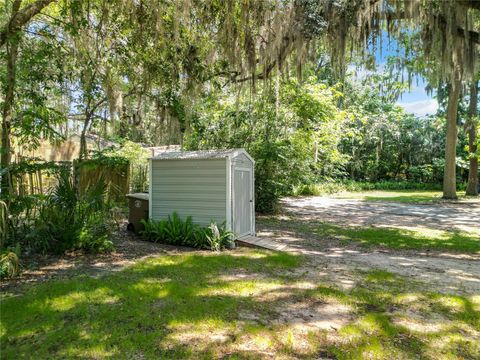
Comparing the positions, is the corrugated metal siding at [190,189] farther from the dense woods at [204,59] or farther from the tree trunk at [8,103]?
the tree trunk at [8,103]

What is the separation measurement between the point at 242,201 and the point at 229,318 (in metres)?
3.69

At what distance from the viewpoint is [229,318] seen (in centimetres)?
317

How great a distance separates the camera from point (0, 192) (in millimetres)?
4770

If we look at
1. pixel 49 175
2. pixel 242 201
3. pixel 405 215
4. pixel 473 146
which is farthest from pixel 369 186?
pixel 49 175

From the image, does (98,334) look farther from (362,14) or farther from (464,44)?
(464,44)

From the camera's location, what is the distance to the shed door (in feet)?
21.1

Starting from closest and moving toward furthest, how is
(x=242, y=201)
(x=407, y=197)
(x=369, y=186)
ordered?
(x=242, y=201) → (x=407, y=197) → (x=369, y=186)

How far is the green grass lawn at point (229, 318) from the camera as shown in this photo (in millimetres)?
2641

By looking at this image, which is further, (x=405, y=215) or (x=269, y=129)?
(x=405, y=215)

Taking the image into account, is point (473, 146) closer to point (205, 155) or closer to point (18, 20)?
point (205, 155)

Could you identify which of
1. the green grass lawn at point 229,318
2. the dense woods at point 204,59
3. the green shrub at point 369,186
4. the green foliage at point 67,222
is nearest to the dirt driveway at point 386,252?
the green grass lawn at point 229,318

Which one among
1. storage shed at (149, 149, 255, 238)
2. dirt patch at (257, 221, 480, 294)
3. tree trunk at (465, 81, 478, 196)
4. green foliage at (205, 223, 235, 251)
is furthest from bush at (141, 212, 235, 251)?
tree trunk at (465, 81, 478, 196)

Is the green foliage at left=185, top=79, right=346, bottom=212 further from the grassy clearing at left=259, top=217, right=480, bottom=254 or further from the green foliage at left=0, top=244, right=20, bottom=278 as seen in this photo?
the green foliage at left=0, top=244, right=20, bottom=278

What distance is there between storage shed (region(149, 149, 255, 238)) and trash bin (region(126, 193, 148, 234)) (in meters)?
0.18
